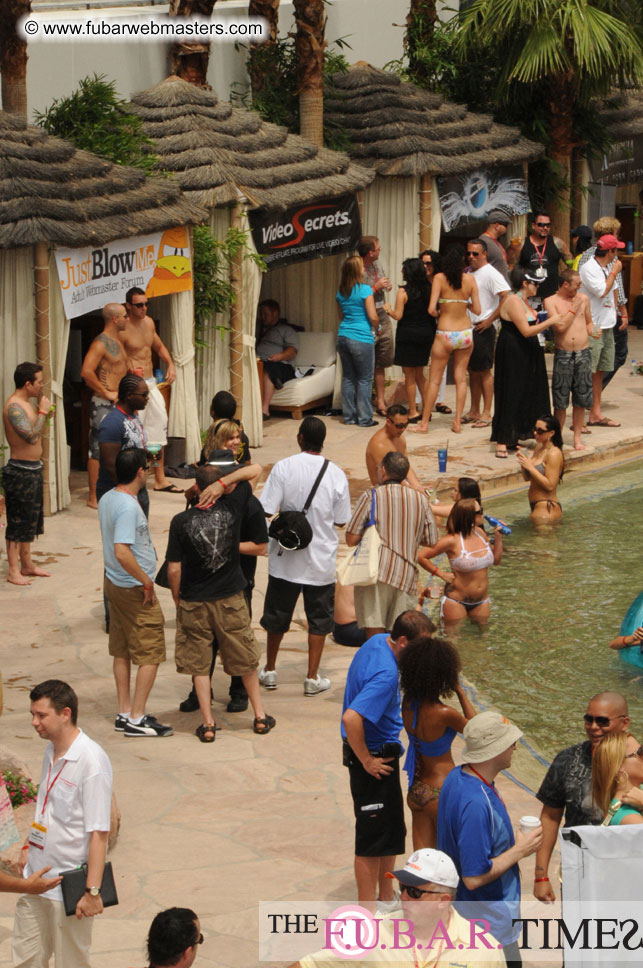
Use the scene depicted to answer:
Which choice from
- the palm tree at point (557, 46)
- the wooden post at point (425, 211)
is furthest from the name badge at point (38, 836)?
Answer: the palm tree at point (557, 46)

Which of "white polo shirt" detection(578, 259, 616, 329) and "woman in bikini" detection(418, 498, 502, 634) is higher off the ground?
"white polo shirt" detection(578, 259, 616, 329)

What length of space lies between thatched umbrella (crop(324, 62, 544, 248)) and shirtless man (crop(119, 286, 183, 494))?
16.4 feet

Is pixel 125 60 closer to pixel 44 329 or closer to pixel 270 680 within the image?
pixel 44 329

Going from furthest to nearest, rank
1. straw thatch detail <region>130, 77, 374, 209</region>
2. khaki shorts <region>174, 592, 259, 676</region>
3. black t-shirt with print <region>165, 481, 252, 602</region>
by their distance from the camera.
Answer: straw thatch detail <region>130, 77, 374, 209</region>, khaki shorts <region>174, 592, 259, 676</region>, black t-shirt with print <region>165, 481, 252, 602</region>

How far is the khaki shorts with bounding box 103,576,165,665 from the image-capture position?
28.0ft

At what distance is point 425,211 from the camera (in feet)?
57.7

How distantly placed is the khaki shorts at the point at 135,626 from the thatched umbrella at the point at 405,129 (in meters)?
9.79

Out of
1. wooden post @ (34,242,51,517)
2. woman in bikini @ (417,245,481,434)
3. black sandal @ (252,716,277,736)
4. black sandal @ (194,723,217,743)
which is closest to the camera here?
black sandal @ (194,723,217,743)

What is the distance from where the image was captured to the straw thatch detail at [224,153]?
48.1ft

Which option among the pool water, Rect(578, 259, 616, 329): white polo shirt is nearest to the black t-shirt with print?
the pool water

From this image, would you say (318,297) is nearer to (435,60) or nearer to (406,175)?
(406,175)

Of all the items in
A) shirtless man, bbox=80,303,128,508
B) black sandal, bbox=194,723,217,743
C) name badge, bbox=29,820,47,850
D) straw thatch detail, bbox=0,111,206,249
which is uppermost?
straw thatch detail, bbox=0,111,206,249

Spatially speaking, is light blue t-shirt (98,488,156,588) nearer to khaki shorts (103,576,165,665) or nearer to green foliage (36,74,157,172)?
khaki shorts (103,576,165,665)

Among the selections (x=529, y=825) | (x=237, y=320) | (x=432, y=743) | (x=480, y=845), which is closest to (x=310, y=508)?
(x=432, y=743)
